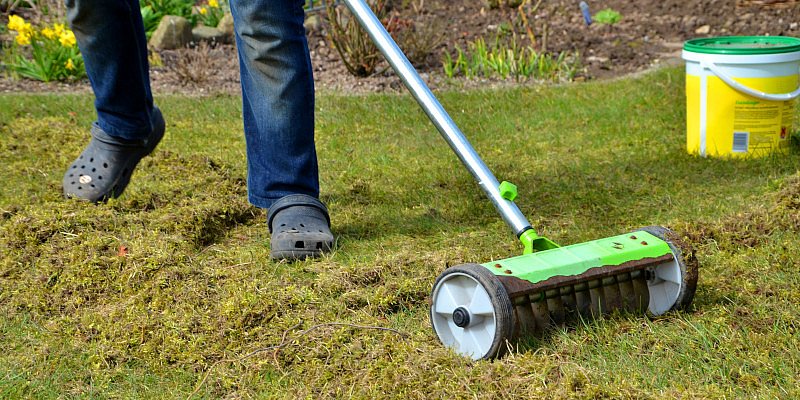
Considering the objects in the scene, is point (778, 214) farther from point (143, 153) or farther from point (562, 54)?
point (562, 54)

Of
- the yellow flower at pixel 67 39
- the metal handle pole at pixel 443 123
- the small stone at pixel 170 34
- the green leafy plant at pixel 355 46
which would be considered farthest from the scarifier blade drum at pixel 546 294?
the small stone at pixel 170 34

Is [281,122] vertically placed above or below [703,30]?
above

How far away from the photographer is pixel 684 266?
2045mm

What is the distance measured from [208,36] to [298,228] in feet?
13.8

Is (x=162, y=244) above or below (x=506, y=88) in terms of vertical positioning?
above

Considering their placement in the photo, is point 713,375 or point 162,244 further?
point 162,244

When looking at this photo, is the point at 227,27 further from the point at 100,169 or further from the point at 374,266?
the point at 374,266

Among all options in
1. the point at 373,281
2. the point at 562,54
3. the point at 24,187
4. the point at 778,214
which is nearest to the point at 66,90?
the point at 24,187

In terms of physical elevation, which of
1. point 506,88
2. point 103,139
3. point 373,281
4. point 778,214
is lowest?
point 506,88

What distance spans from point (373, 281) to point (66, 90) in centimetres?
376

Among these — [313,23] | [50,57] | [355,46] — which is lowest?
[313,23]

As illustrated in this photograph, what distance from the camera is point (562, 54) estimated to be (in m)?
5.57

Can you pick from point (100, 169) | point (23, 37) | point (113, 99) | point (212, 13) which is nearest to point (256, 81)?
point (113, 99)

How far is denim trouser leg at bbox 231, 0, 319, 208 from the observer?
262 centimetres
